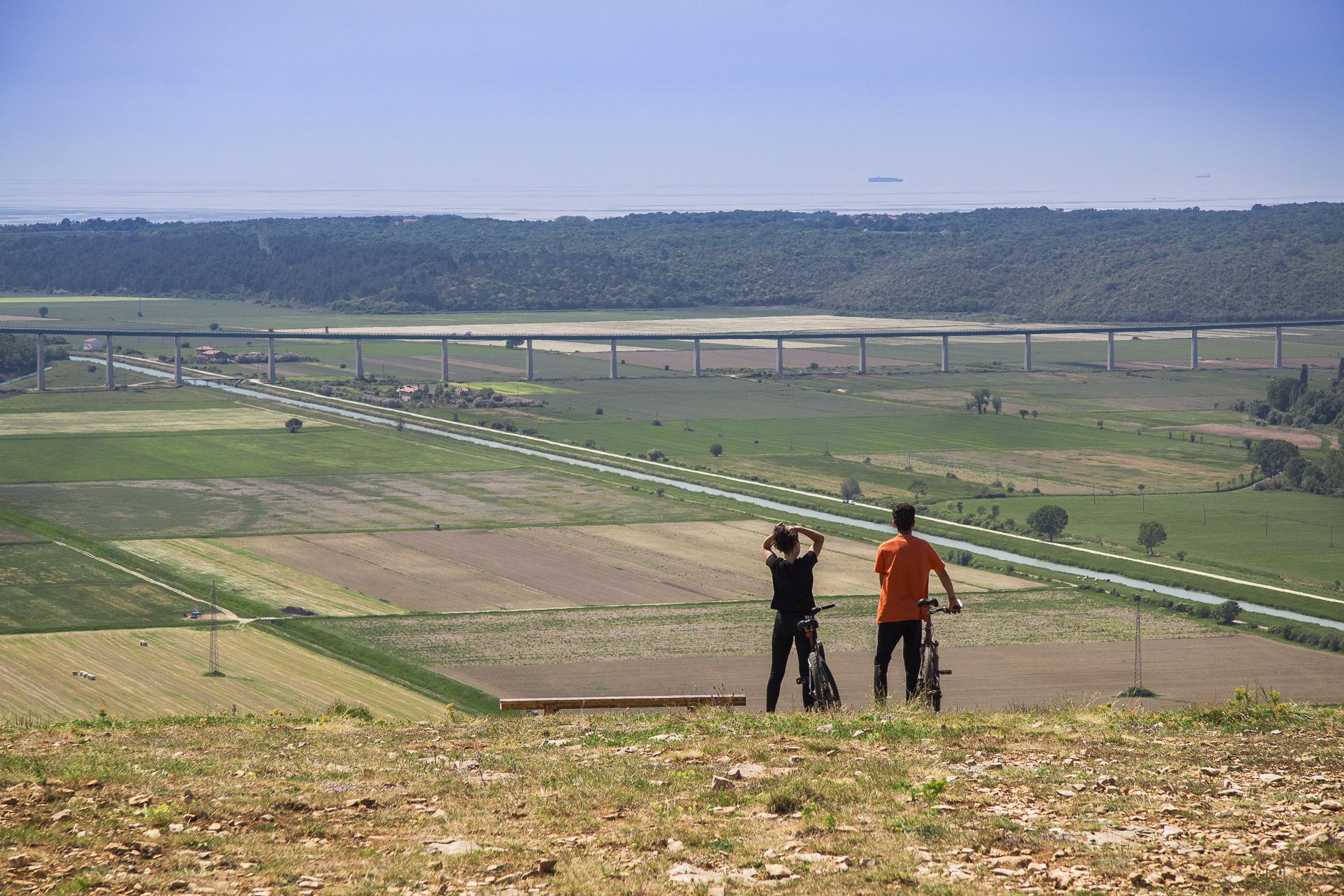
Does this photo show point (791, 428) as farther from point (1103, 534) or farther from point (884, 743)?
point (884, 743)

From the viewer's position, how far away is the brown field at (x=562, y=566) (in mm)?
61031

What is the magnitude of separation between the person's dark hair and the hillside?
1.84 meters

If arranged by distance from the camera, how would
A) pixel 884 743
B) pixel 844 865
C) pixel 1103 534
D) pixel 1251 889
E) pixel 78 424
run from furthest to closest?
1. pixel 78 424
2. pixel 1103 534
3. pixel 884 743
4. pixel 844 865
5. pixel 1251 889

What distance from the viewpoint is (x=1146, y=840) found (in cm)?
1138

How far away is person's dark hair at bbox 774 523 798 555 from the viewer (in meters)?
16.0

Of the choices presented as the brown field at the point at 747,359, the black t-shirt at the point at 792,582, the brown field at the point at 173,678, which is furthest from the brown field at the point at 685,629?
the brown field at the point at 747,359

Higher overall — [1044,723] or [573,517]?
[1044,723]

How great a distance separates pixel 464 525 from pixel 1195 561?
36.0 meters

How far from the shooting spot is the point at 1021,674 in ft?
157

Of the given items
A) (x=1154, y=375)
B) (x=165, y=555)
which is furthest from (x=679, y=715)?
(x=1154, y=375)

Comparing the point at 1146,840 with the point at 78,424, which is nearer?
the point at 1146,840

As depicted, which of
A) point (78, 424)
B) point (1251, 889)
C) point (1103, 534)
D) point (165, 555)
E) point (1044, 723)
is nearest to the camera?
point (1251, 889)

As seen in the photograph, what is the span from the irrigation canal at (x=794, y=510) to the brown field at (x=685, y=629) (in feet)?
16.3

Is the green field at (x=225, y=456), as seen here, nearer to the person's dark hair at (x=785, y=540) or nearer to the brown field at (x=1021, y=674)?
the brown field at (x=1021, y=674)
